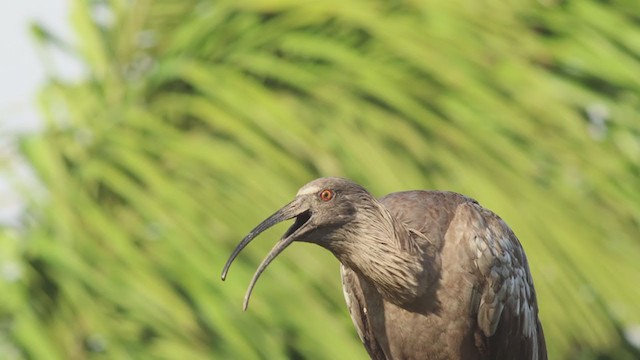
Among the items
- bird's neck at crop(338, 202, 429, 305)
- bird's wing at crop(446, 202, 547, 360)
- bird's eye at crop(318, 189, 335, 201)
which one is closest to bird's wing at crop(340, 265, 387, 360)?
bird's neck at crop(338, 202, 429, 305)

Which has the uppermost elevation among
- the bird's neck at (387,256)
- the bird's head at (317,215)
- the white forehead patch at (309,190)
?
the white forehead patch at (309,190)

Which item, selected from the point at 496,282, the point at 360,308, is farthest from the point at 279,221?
the point at 496,282

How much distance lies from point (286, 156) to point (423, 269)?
2.20 meters

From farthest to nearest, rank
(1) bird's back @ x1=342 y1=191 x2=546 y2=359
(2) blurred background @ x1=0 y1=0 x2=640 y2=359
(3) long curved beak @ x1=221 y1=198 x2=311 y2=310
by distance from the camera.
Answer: (2) blurred background @ x1=0 y1=0 x2=640 y2=359 → (1) bird's back @ x1=342 y1=191 x2=546 y2=359 → (3) long curved beak @ x1=221 y1=198 x2=311 y2=310

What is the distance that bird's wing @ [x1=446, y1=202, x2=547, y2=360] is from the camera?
7.79 meters

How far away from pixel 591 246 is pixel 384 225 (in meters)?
2.56

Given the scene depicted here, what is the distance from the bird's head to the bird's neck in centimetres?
9

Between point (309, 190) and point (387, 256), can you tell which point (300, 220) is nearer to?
point (309, 190)

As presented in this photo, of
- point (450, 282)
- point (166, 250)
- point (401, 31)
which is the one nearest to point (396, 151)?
point (401, 31)

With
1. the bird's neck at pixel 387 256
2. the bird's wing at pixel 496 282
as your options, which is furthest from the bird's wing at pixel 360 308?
the bird's wing at pixel 496 282

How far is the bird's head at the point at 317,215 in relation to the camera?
23.5ft

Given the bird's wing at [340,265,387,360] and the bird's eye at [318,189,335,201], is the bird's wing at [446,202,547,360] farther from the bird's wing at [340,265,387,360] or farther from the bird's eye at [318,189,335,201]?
the bird's eye at [318,189,335,201]

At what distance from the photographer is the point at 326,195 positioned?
7.33 metres

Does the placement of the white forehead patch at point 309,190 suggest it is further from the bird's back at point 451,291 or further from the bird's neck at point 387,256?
the bird's back at point 451,291
